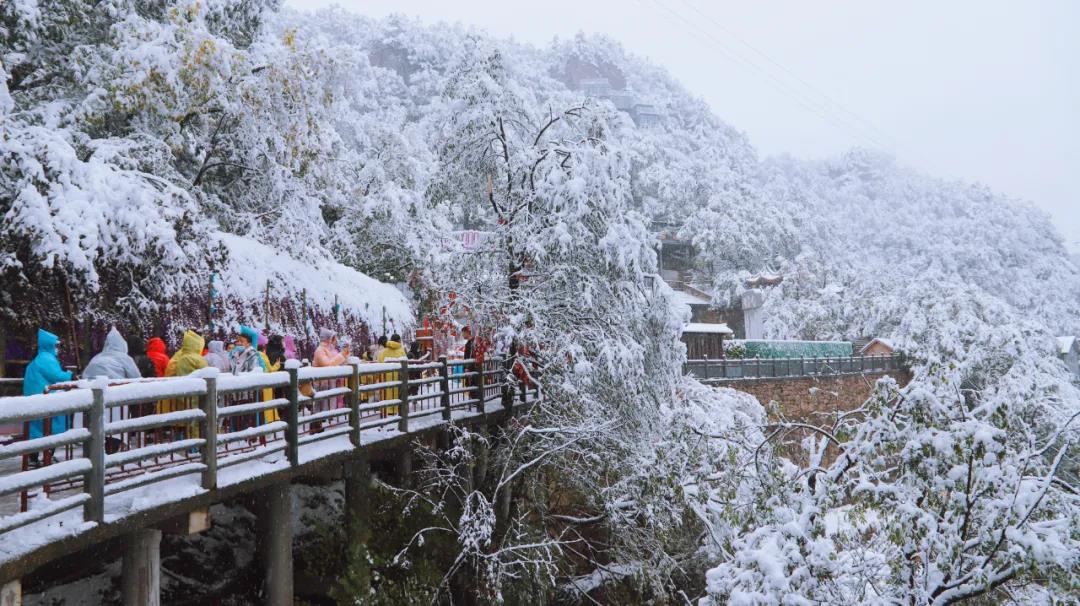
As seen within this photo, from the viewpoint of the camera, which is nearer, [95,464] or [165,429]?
[95,464]

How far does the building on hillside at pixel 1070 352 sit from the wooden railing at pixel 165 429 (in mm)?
41002

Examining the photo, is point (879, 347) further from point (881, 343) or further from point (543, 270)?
point (543, 270)

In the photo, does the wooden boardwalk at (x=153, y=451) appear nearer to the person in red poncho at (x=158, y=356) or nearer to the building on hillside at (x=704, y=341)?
the person in red poncho at (x=158, y=356)

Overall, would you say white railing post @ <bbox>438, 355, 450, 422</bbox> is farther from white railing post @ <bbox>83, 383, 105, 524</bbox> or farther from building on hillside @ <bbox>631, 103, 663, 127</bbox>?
building on hillside @ <bbox>631, 103, 663, 127</bbox>

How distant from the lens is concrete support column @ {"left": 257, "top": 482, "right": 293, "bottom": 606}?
7.91m

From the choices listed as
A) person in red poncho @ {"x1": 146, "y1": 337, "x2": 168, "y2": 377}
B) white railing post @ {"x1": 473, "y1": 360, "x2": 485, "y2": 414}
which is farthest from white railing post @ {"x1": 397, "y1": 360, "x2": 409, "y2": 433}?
person in red poncho @ {"x1": 146, "y1": 337, "x2": 168, "y2": 377}

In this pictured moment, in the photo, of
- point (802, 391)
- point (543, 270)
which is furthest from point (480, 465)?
point (802, 391)

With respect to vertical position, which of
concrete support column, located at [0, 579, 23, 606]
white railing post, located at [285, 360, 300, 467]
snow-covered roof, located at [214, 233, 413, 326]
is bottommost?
concrete support column, located at [0, 579, 23, 606]

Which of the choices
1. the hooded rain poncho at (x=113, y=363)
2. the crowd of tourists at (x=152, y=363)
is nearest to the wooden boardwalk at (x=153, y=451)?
the crowd of tourists at (x=152, y=363)

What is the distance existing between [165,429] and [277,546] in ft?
5.56

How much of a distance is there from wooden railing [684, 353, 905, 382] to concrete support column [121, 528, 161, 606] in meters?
20.0

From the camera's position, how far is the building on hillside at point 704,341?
105 feet

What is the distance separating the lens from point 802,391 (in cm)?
3109

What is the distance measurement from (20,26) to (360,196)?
33.3 feet
